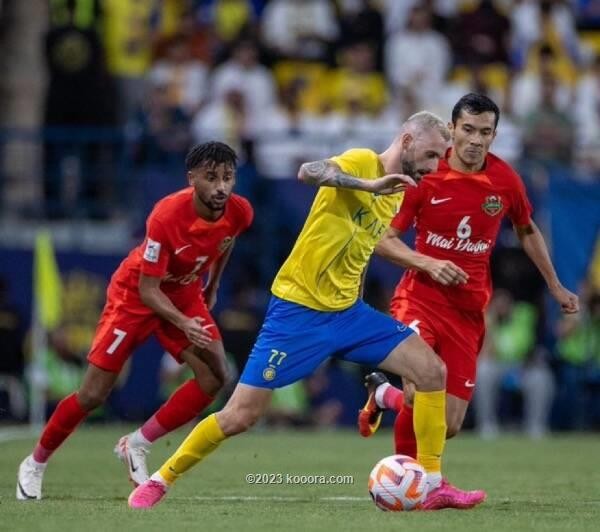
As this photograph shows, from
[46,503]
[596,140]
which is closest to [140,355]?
[596,140]

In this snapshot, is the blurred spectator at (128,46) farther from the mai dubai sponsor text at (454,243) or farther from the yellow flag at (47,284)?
the mai dubai sponsor text at (454,243)

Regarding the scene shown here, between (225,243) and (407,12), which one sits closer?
(225,243)

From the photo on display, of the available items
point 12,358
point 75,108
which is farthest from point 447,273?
point 75,108

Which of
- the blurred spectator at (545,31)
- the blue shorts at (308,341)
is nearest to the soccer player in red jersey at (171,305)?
the blue shorts at (308,341)

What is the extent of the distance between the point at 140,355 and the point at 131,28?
14.8 feet

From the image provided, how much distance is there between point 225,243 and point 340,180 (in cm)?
183

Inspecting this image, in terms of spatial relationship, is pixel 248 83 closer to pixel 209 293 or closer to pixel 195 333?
pixel 209 293

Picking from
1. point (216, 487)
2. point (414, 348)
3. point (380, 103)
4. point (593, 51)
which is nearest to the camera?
point (414, 348)

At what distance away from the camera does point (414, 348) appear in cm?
1027

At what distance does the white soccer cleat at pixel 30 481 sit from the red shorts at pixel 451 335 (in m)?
2.69

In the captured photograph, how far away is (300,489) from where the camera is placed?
475 inches

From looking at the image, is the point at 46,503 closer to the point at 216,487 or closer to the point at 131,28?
the point at 216,487

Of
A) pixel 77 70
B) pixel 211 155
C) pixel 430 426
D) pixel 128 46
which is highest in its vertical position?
pixel 211 155

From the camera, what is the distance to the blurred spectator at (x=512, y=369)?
65.0 ft
